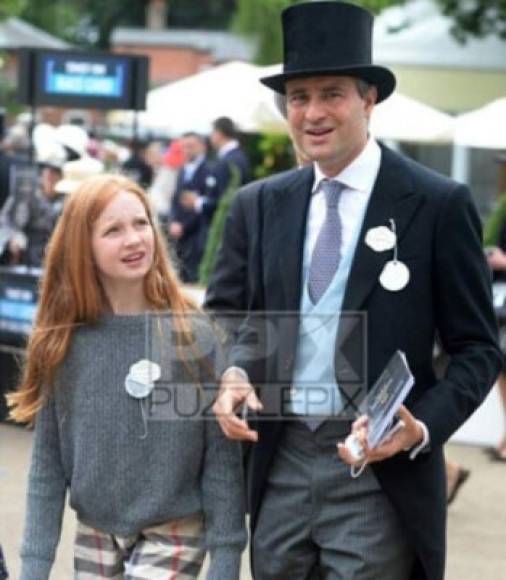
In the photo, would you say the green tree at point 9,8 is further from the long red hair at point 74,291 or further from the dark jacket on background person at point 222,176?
the long red hair at point 74,291

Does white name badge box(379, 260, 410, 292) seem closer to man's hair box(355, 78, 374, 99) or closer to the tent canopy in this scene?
man's hair box(355, 78, 374, 99)

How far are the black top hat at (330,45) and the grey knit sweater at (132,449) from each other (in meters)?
0.74

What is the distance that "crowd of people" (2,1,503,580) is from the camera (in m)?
3.64

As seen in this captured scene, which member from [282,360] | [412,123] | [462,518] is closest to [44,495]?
[282,360]

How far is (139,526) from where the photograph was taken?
12.6ft

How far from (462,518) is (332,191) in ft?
15.3

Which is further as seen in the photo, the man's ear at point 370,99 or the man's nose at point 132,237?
the man's nose at point 132,237

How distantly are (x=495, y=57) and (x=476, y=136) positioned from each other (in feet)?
35.1

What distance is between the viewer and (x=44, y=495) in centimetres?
399

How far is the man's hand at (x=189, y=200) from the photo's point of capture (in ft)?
50.7

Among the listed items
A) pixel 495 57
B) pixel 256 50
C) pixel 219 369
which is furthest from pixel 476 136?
pixel 256 50

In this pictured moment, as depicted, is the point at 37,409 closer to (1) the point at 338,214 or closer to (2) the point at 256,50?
(1) the point at 338,214

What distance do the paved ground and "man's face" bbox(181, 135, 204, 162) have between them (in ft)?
25.6

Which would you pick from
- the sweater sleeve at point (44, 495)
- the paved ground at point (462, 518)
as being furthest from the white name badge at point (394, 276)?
the paved ground at point (462, 518)
